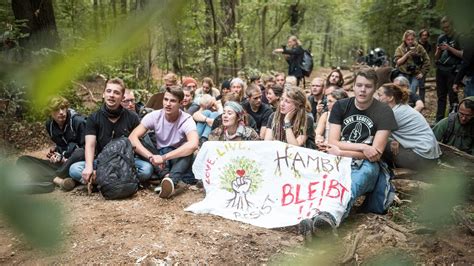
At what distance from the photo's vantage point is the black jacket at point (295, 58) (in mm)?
8801

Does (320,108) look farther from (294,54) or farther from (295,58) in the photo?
(295,58)

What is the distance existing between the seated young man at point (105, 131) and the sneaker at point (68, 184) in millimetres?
86

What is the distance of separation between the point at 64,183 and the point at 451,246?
3.57m

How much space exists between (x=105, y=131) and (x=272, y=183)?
74.2 inches

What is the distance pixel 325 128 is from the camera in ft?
15.4

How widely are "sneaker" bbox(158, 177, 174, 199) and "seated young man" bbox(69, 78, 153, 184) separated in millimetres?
425

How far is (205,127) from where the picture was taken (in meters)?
5.40

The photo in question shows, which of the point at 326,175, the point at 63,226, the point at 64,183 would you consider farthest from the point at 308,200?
the point at 63,226

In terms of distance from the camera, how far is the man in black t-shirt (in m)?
5.07

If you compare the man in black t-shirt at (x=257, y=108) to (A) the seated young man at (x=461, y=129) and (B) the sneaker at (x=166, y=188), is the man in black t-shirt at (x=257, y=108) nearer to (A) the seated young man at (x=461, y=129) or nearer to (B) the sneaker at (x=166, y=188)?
(B) the sneaker at (x=166, y=188)

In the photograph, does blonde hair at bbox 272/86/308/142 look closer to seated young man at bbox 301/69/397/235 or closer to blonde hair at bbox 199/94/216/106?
seated young man at bbox 301/69/397/235

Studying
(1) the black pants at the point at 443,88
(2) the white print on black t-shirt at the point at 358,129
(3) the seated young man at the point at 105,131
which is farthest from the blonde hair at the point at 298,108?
(1) the black pants at the point at 443,88

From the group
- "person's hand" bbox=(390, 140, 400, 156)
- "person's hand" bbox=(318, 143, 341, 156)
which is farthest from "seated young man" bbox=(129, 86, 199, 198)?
"person's hand" bbox=(390, 140, 400, 156)

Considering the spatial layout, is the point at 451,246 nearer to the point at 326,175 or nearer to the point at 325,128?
the point at 326,175
